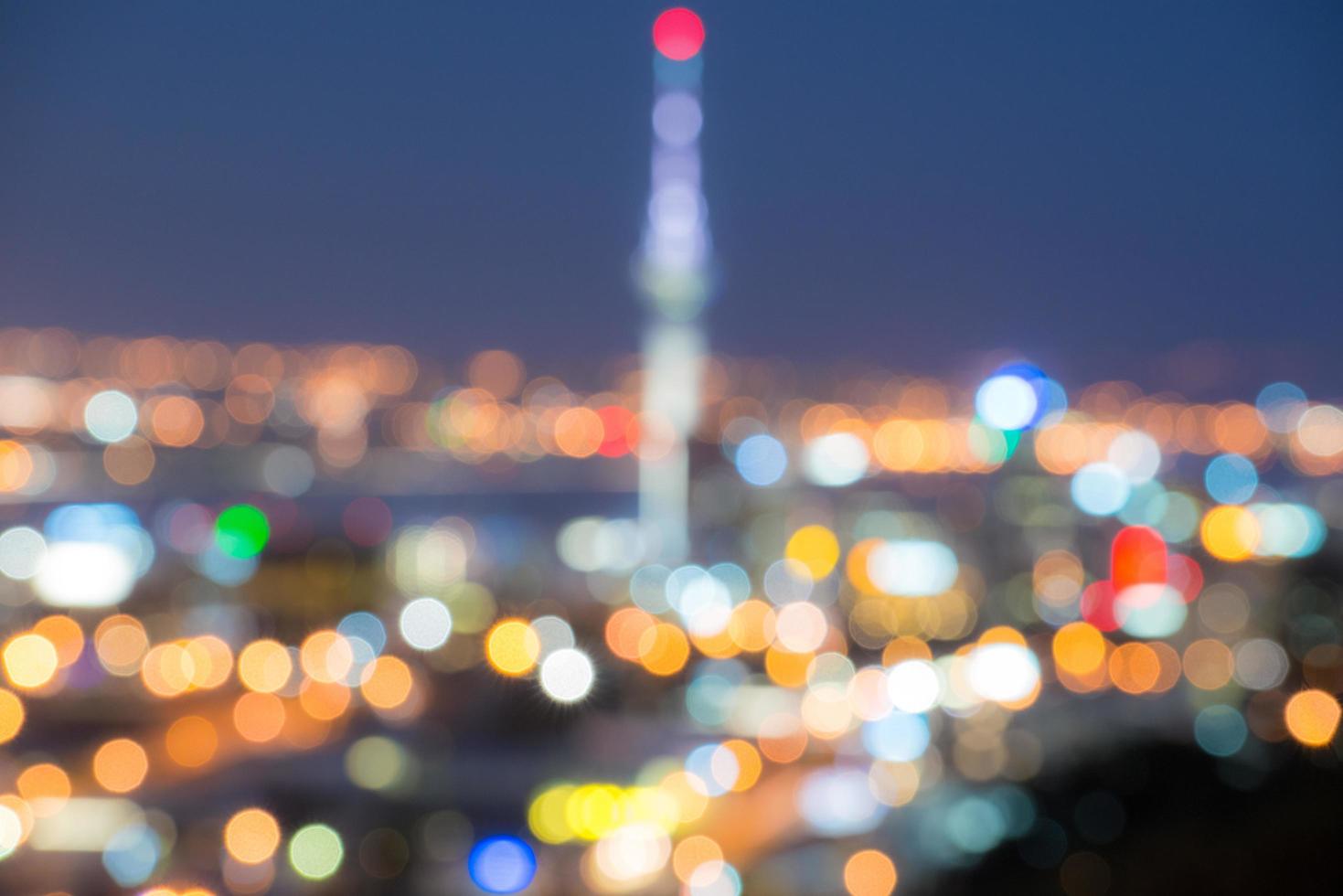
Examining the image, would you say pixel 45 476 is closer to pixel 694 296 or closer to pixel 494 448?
pixel 694 296

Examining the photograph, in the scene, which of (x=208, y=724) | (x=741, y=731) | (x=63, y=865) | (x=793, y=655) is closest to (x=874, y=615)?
(x=793, y=655)

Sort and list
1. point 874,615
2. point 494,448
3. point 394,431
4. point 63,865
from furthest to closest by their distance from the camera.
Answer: point 494,448 < point 394,431 < point 874,615 < point 63,865

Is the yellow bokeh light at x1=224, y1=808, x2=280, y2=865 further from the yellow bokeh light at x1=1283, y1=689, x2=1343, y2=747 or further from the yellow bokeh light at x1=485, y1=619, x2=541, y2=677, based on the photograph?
the yellow bokeh light at x1=1283, y1=689, x2=1343, y2=747

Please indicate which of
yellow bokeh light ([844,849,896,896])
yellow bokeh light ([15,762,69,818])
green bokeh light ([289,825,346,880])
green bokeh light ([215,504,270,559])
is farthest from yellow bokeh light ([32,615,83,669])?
yellow bokeh light ([844,849,896,896])

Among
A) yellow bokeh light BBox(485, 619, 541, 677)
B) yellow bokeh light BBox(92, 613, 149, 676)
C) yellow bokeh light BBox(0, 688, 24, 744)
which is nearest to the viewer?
yellow bokeh light BBox(485, 619, 541, 677)

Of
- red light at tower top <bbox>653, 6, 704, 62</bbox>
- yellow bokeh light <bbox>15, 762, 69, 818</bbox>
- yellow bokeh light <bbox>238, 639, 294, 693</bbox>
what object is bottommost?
yellow bokeh light <bbox>15, 762, 69, 818</bbox>

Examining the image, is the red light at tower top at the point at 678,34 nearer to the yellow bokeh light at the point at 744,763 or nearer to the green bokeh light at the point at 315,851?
the green bokeh light at the point at 315,851

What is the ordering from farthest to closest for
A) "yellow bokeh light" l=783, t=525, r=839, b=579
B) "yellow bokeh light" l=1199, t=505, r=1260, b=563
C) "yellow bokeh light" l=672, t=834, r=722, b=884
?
"yellow bokeh light" l=783, t=525, r=839, b=579, "yellow bokeh light" l=1199, t=505, r=1260, b=563, "yellow bokeh light" l=672, t=834, r=722, b=884
